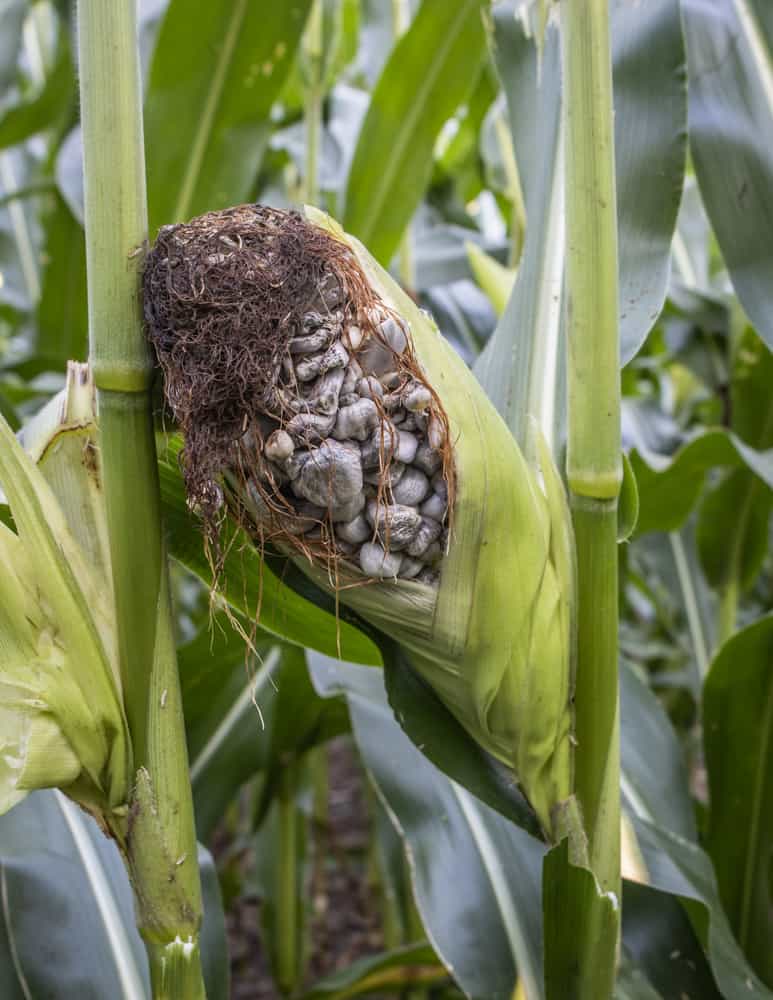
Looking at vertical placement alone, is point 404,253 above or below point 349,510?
above

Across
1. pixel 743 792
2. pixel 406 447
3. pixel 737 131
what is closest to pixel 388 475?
pixel 406 447

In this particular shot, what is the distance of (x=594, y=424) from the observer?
23.8 inches

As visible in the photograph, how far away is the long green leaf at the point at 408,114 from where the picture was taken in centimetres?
143

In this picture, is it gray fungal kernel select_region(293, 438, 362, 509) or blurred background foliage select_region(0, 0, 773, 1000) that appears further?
blurred background foliage select_region(0, 0, 773, 1000)

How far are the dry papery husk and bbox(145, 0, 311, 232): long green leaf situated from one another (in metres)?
0.87

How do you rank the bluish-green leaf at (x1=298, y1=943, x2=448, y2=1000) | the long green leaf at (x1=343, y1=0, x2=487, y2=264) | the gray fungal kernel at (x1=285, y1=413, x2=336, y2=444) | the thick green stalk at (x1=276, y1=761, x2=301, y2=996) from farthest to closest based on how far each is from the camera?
the thick green stalk at (x1=276, y1=761, x2=301, y2=996) < the long green leaf at (x1=343, y1=0, x2=487, y2=264) < the bluish-green leaf at (x1=298, y1=943, x2=448, y2=1000) < the gray fungal kernel at (x1=285, y1=413, x2=336, y2=444)

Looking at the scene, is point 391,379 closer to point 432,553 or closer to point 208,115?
point 432,553

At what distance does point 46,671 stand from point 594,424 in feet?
1.22

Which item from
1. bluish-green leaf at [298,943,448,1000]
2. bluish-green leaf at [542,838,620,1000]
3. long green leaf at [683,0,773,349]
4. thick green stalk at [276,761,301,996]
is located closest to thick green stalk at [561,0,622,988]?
bluish-green leaf at [542,838,620,1000]

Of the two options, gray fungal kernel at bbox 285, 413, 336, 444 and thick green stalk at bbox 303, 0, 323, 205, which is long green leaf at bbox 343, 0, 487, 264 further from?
gray fungal kernel at bbox 285, 413, 336, 444

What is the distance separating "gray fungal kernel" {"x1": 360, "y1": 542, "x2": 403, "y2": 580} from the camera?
56 cm

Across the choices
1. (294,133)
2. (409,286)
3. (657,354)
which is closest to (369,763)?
(409,286)

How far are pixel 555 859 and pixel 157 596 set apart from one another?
1.06ft

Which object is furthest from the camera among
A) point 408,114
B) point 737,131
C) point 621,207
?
point 408,114
